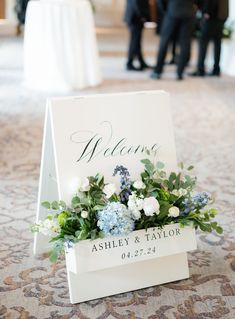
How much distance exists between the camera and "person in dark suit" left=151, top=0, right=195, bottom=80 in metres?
5.86

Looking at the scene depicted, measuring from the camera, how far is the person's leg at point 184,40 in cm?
600

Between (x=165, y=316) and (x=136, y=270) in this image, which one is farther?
(x=136, y=270)

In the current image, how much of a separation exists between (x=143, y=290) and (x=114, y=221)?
44 cm

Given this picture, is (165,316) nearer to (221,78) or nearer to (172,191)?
(172,191)

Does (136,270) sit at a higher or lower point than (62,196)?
lower

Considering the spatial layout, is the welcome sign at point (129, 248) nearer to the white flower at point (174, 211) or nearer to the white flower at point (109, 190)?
the white flower at point (174, 211)

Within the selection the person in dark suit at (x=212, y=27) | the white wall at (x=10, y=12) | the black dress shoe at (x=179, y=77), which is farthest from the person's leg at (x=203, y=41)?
the white wall at (x=10, y=12)

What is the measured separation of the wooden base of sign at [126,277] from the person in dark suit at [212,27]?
16.0 ft

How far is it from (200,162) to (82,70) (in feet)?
8.81

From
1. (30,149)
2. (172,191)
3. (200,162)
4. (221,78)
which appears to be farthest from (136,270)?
(221,78)

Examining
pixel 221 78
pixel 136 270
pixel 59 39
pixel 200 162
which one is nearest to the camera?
pixel 136 270

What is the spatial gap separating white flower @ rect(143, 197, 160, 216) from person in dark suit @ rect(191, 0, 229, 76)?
196 inches

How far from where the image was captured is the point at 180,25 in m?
6.06

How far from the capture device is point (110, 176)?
197cm
